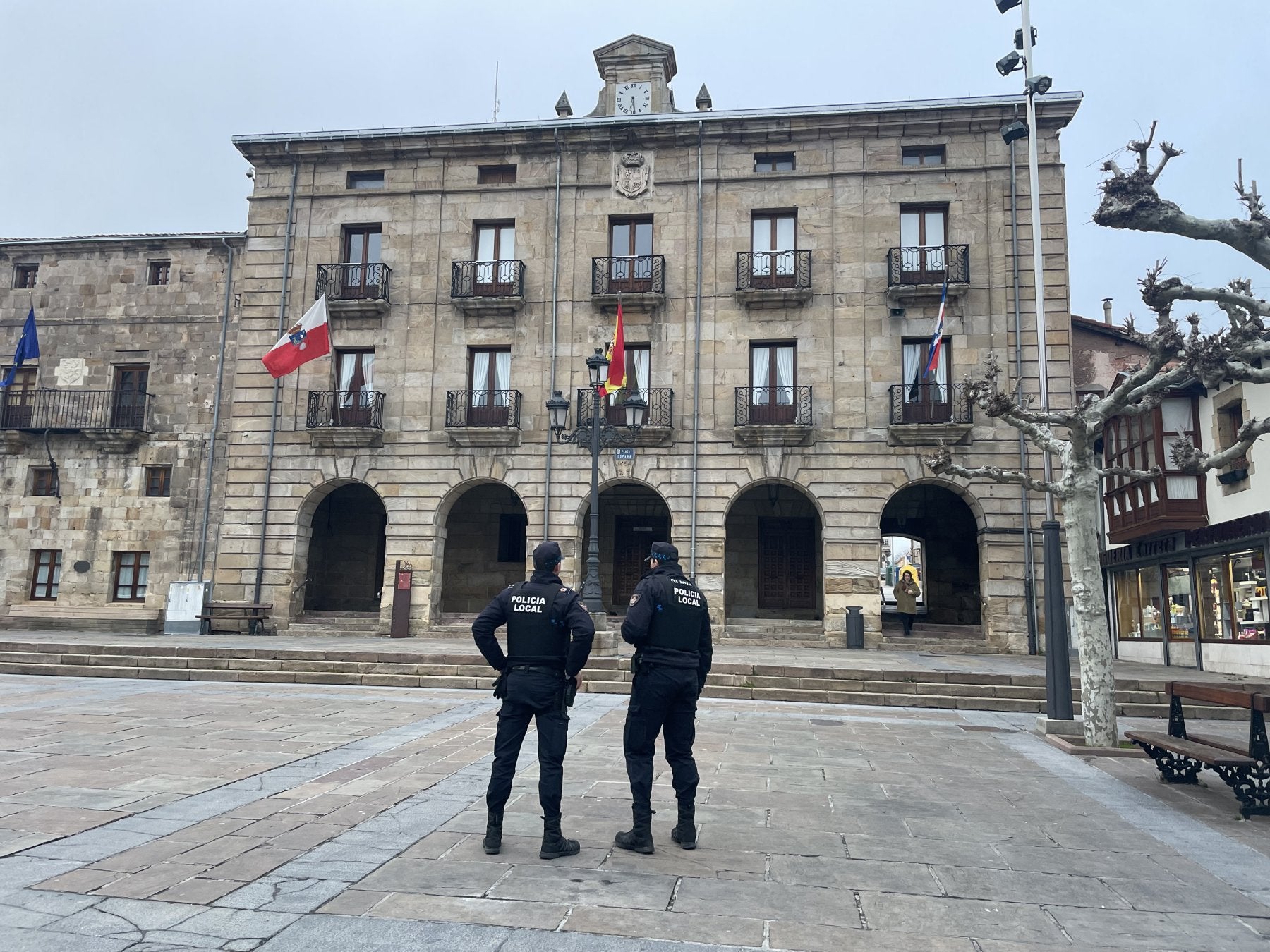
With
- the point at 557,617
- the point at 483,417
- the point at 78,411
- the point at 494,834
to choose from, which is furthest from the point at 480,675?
the point at 78,411

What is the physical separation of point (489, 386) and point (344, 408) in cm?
378

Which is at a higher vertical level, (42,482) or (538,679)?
(42,482)

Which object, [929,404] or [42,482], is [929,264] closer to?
[929,404]

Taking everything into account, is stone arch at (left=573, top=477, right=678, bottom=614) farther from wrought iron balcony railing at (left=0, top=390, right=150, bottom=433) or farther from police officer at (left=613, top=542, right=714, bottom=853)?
police officer at (left=613, top=542, right=714, bottom=853)

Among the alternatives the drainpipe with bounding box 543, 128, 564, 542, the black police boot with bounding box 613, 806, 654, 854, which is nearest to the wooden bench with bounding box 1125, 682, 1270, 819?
the black police boot with bounding box 613, 806, 654, 854

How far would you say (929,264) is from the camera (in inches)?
827

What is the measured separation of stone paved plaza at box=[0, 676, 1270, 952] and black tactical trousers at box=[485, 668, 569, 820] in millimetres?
407

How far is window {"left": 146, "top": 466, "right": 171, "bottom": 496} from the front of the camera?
23766mm

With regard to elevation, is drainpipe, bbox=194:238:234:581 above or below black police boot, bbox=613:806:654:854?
above

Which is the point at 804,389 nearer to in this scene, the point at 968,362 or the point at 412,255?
the point at 968,362

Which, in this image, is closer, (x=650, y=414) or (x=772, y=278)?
(x=650, y=414)

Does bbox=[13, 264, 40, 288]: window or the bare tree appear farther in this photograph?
bbox=[13, 264, 40, 288]: window

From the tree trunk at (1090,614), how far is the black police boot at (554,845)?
255 inches

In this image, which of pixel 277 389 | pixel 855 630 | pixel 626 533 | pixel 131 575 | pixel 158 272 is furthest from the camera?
pixel 158 272
